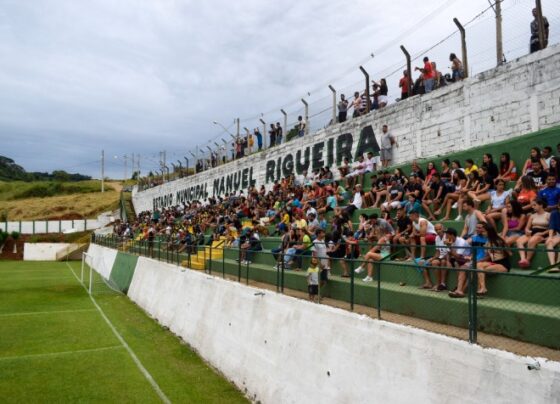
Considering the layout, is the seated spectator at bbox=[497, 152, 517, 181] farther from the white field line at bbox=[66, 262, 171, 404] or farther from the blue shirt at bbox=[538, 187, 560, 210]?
the white field line at bbox=[66, 262, 171, 404]

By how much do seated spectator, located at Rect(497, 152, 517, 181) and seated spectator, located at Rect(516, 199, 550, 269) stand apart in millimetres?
2350

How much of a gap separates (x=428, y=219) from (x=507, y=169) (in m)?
1.85

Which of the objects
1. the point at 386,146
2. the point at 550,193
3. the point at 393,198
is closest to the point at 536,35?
the point at 393,198

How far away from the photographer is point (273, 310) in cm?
826

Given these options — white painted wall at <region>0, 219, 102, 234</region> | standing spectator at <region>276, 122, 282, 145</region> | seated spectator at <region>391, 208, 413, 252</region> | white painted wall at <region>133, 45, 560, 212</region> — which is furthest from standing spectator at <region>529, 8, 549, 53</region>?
white painted wall at <region>0, 219, 102, 234</region>

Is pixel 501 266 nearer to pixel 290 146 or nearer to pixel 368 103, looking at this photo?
pixel 368 103

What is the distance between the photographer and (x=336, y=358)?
20.4 feet

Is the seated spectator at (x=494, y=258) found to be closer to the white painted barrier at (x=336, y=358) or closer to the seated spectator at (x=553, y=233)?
the seated spectator at (x=553, y=233)

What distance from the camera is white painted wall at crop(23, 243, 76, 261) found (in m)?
45.9

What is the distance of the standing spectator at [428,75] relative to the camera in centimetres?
1452

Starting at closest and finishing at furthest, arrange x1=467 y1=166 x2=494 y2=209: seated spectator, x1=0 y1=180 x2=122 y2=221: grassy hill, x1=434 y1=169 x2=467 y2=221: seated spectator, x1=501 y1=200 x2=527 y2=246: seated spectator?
x1=501 y1=200 x2=527 y2=246: seated spectator → x1=467 y1=166 x2=494 y2=209: seated spectator → x1=434 y1=169 x2=467 y2=221: seated spectator → x1=0 y1=180 x2=122 y2=221: grassy hill

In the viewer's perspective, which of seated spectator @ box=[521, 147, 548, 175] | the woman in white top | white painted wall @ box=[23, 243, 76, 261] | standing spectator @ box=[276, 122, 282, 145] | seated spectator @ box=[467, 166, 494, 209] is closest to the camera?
the woman in white top

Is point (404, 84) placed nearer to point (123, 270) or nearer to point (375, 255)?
point (375, 255)

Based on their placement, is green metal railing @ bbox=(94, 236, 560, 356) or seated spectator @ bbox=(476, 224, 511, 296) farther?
seated spectator @ bbox=(476, 224, 511, 296)
